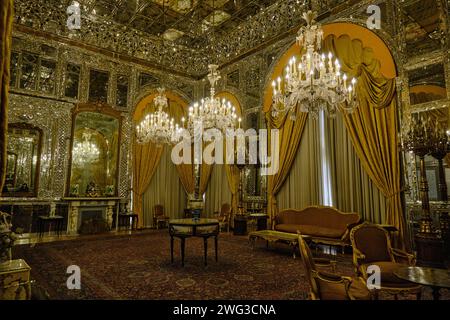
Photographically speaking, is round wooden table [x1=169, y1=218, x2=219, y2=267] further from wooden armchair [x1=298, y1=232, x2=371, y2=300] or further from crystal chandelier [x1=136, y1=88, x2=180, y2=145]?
crystal chandelier [x1=136, y1=88, x2=180, y2=145]

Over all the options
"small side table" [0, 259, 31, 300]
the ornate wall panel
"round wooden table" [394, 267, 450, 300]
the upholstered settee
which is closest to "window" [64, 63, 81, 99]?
the ornate wall panel

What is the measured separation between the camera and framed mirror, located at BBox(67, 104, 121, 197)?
8.25 m

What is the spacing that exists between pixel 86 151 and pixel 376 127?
24.8 feet

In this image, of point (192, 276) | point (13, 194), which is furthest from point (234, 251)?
point (13, 194)

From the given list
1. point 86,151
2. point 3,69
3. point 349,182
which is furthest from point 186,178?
point 3,69

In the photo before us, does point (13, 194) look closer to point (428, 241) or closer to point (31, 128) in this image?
point (31, 128)

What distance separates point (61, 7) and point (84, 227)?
624cm

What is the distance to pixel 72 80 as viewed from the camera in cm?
830

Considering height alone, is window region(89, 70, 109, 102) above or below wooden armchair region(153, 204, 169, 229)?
above

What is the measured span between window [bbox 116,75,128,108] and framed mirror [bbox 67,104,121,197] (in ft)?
1.19

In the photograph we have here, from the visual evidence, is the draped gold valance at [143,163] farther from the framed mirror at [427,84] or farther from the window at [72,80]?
the framed mirror at [427,84]

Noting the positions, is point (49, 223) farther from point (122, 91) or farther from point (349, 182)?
point (349, 182)

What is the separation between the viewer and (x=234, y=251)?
5.79 meters
